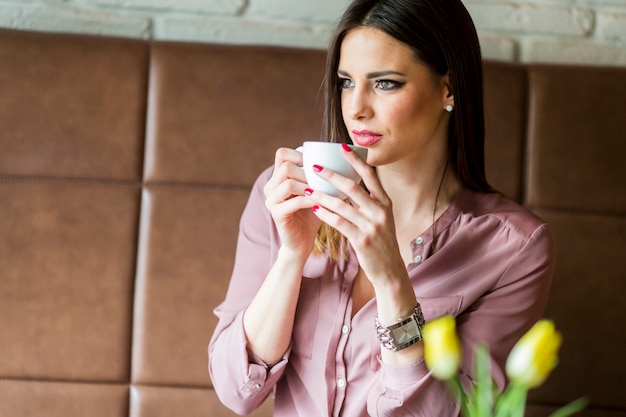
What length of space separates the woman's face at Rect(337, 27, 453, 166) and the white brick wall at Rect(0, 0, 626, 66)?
0.46m

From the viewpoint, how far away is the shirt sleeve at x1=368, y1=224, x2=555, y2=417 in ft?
3.74

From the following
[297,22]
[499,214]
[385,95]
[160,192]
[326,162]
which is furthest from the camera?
[297,22]

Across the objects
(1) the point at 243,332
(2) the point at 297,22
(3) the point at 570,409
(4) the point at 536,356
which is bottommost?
(1) the point at 243,332

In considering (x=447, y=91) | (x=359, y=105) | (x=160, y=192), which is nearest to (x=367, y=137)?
(x=359, y=105)

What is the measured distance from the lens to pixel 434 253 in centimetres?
129

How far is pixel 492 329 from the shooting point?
123cm

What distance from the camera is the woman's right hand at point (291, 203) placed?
1.05 meters

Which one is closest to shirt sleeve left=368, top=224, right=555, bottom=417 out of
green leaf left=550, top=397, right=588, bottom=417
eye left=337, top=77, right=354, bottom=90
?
green leaf left=550, top=397, right=588, bottom=417

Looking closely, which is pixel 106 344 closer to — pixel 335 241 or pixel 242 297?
pixel 242 297

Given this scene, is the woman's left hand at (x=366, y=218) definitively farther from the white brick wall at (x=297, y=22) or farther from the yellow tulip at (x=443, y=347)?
the white brick wall at (x=297, y=22)

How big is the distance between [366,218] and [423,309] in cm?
29

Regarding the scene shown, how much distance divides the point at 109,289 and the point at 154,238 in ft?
0.42

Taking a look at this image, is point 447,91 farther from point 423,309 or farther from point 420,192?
point 423,309

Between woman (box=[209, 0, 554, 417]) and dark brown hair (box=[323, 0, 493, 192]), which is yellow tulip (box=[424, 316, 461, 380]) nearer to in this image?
woman (box=[209, 0, 554, 417])
